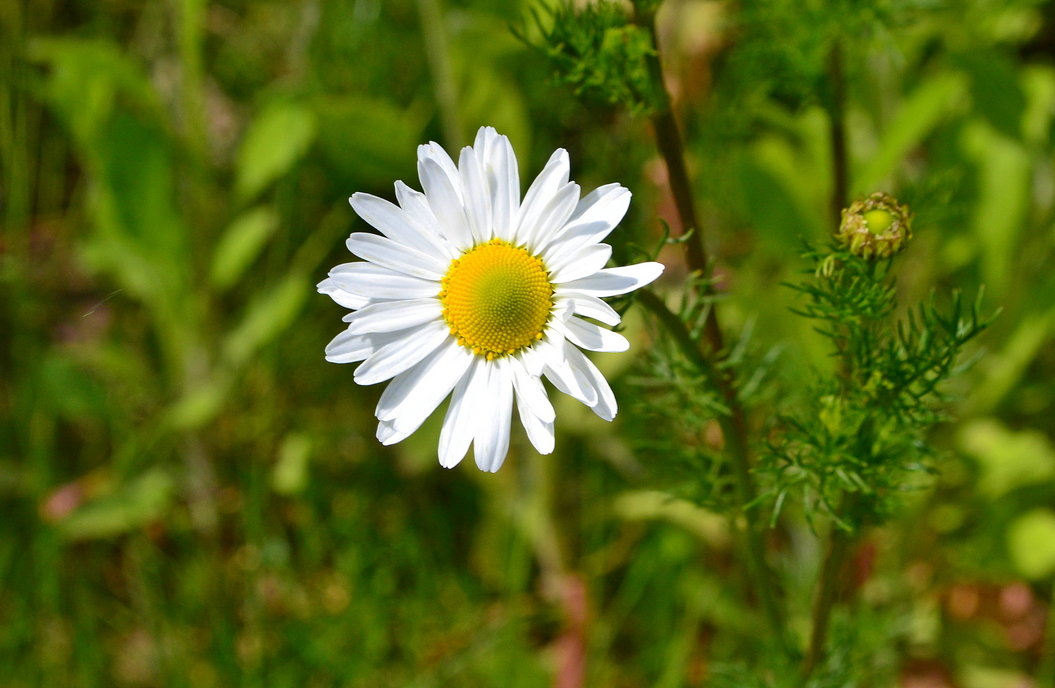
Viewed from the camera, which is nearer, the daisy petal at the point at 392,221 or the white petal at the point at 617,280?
the white petal at the point at 617,280

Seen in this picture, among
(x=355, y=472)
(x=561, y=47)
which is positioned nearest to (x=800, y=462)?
(x=561, y=47)

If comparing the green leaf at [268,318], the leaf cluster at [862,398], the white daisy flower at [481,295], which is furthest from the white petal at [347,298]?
the green leaf at [268,318]

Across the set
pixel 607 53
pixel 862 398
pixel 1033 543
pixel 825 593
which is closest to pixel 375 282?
pixel 607 53

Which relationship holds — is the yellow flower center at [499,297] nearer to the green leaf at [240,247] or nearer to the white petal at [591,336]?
the white petal at [591,336]

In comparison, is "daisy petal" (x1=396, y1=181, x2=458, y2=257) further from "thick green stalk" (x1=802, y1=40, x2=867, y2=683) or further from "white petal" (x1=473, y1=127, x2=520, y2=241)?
"thick green stalk" (x1=802, y1=40, x2=867, y2=683)

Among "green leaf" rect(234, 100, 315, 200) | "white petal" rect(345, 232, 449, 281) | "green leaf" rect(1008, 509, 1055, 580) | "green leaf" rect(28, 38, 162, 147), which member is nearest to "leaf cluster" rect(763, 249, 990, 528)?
"white petal" rect(345, 232, 449, 281)

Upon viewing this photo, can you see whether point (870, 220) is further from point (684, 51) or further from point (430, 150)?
point (684, 51)

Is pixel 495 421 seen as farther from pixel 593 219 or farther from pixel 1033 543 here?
pixel 1033 543
